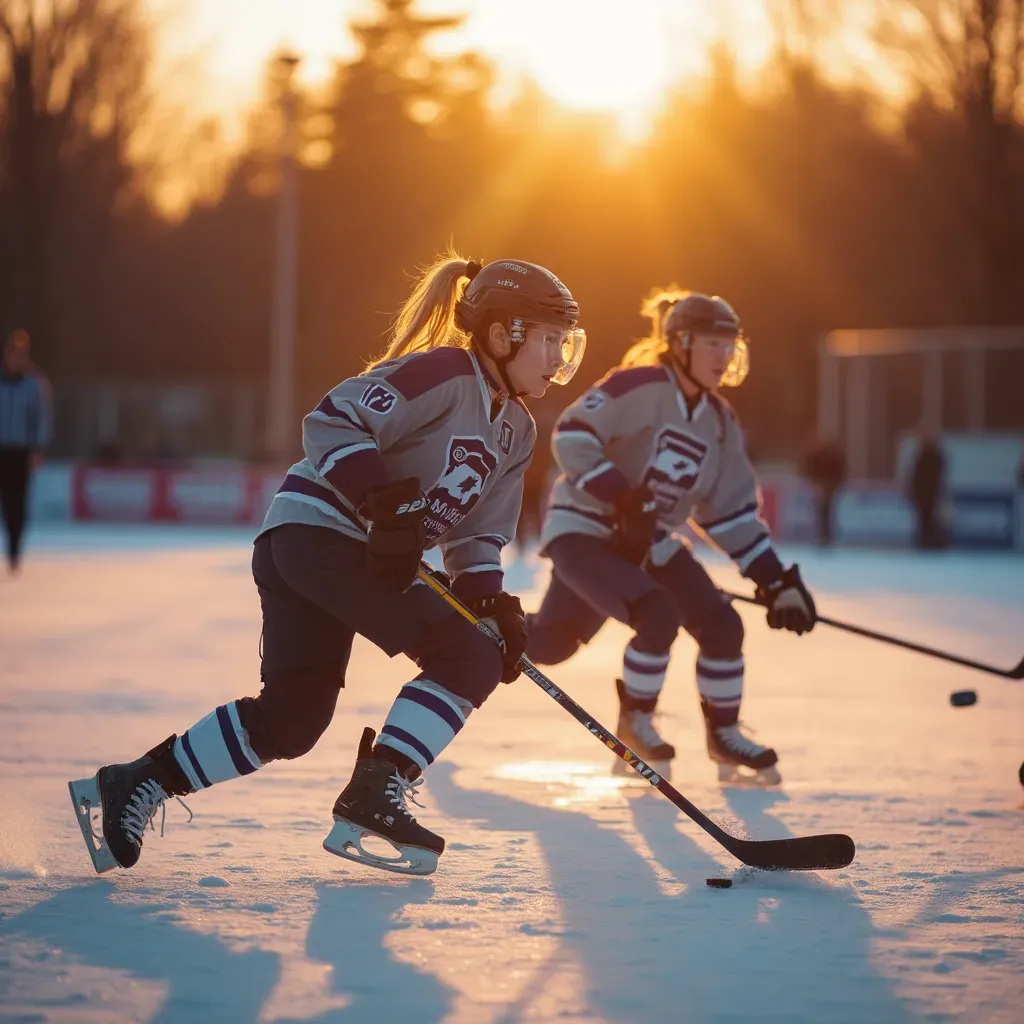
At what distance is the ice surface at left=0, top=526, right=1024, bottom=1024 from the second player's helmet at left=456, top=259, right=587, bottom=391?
1086mm

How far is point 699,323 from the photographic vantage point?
4.89 meters

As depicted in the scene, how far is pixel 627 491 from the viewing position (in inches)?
188

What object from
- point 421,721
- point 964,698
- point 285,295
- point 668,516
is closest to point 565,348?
point 421,721

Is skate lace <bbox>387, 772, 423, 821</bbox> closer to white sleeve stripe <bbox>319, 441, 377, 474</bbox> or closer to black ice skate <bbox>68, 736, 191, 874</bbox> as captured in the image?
black ice skate <bbox>68, 736, 191, 874</bbox>

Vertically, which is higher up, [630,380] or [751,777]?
[630,380]

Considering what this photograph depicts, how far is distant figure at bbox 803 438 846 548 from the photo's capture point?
55.7ft

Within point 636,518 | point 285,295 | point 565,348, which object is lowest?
point 636,518

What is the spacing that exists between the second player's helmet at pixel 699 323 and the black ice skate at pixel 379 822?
2014 millimetres

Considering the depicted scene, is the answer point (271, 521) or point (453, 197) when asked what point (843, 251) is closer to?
point (453, 197)

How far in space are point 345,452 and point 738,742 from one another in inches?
77.1

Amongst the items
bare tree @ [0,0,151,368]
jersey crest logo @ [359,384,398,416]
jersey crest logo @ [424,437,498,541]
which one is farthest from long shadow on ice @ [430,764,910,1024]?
bare tree @ [0,0,151,368]

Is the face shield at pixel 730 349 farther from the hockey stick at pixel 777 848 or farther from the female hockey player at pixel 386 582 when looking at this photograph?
the hockey stick at pixel 777 848

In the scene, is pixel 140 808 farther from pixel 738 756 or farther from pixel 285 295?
pixel 285 295

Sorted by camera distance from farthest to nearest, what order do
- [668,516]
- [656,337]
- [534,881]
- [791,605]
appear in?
[656,337] < [668,516] < [791,605] < [534,881]
